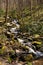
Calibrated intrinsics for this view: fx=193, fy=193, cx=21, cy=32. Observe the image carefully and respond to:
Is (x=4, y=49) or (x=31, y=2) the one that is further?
(x=31, y=2)

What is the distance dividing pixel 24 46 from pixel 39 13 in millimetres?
11134

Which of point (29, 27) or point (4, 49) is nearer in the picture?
point (4, 49)

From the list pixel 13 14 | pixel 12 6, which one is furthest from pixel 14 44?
pixel 12 6

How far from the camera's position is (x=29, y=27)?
15.2m

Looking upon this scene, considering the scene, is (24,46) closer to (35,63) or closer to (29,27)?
(35,63)

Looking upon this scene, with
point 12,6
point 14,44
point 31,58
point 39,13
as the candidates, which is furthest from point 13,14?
point 31,58

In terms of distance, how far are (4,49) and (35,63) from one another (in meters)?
1.78

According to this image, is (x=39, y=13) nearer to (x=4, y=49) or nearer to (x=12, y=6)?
(x=12, y=6)

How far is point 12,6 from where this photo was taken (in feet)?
88.0

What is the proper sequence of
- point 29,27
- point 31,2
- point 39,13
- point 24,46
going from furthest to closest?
1. point 31,2
2. point 39,13
3. point 29,27
4. point 24,46

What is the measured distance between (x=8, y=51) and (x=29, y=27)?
5387 millimetres

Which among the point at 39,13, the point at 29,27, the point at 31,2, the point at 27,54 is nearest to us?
the point at 27,54

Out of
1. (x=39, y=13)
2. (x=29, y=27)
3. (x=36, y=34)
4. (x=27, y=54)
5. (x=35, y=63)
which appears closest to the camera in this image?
(x=35, y=63)

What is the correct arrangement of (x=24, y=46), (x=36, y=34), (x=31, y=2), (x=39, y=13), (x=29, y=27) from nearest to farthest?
(x=24, y=46) < (x=36, y=34) < (x=29, y=27) < (x=39, y=13) < (x=31, y=2)
